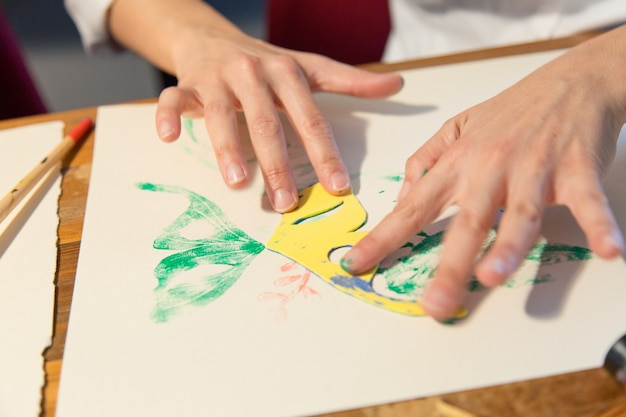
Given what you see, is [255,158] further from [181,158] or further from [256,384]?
[256,384]

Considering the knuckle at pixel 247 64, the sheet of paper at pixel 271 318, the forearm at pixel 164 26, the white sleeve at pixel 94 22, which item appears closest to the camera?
the sheet of paper at pixel 271 318

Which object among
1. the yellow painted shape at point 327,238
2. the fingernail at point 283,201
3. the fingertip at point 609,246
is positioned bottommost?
the yellow painted shape at point 327,238

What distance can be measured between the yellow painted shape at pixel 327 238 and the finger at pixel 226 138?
67mm

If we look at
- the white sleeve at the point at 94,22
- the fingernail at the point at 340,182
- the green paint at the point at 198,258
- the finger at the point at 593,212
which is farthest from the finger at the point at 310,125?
the white sleeve at the point at 94,22

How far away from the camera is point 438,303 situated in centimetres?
45

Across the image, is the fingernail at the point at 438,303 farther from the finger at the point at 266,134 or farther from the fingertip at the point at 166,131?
the fingertip at the point at 166,131

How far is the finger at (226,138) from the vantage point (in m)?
0.62

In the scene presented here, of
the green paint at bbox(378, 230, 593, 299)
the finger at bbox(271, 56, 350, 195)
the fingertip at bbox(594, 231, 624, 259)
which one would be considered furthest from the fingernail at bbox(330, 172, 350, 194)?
the fingertip at bbox(594, 231, 624, 259)

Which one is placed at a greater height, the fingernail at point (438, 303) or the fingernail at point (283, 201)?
the fingernail at point (438, 303)

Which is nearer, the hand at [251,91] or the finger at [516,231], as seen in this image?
the finger at [516,231]

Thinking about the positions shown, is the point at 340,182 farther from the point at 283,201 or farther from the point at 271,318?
the point at 271,318

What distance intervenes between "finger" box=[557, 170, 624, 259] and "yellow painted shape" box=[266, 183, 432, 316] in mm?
139

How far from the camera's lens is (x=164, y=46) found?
0.83m

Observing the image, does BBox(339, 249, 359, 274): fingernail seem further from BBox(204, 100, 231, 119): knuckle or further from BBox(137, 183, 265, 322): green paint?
BBox(204, 100, 231, 119): knuckle
